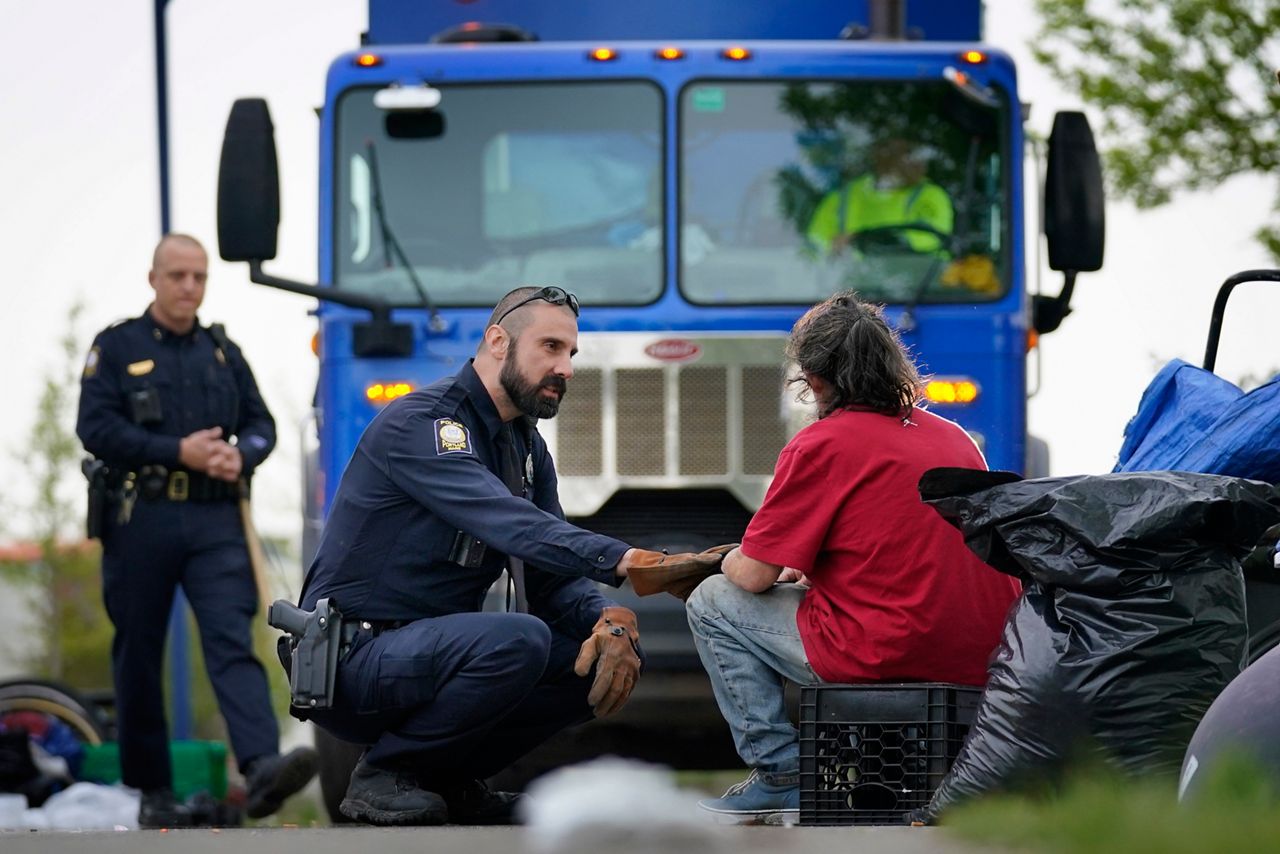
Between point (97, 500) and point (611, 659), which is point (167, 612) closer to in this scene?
point (97, 500)

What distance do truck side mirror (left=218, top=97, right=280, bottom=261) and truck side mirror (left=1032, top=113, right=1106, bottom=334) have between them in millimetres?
2879

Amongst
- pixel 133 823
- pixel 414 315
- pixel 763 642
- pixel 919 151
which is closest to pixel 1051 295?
pixel 919 151

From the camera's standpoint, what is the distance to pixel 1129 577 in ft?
14.2

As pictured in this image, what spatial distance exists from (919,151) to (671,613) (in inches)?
78.3

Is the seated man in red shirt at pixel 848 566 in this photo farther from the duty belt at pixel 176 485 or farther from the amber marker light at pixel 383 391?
the duty belt at pixel 176 485

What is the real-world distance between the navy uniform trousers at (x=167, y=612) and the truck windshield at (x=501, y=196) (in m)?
1.07

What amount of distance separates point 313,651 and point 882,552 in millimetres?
1489

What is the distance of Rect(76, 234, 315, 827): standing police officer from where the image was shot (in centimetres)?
734

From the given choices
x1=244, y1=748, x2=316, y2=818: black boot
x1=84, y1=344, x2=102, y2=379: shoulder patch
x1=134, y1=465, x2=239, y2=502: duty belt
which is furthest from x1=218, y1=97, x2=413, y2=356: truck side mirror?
x1=244, y1=748, x2=316, y2=818: black boot

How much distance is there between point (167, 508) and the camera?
7.42 m

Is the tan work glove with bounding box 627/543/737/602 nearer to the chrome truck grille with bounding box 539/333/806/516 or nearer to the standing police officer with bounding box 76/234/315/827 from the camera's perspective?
the chrome truck grille with bounding box 539/333/806/516

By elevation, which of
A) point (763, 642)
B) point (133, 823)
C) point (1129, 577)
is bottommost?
point (133, 823)

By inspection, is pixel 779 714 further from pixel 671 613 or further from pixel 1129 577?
pixel 671 613

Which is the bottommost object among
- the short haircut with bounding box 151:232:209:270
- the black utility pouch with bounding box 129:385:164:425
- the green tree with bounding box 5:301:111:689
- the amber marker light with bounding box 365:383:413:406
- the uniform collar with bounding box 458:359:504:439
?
the green tree with bounding box 5:301:111:689
